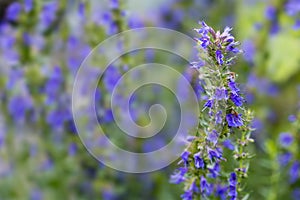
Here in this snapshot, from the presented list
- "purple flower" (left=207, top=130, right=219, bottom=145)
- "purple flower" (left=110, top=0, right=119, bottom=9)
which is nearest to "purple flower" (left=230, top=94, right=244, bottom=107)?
"purple flower" (left=207, top=130, right=219, bottom=145)

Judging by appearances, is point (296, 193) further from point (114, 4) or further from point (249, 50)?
point (114, 4)

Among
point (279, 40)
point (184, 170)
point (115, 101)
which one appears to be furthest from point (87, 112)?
point (279, 40)

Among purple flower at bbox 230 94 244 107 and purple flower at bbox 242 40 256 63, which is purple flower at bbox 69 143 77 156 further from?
purple flower at bbox 230 94 244 107

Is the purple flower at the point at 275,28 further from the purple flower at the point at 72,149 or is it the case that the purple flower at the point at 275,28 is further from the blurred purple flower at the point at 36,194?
the blurred purple flower at the point at 36,194

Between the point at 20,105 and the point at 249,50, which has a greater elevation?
the point at 249,50

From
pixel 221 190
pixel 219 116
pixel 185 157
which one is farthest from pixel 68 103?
pixel 219 116

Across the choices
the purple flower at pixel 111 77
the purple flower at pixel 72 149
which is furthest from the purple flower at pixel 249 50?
the purple flower at pixel 72 149

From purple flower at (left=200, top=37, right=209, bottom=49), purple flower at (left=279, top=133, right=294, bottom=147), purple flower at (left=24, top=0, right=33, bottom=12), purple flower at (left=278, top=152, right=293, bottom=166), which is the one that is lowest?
purple flower at (left=200, top=37, right=209, bottom=49)
